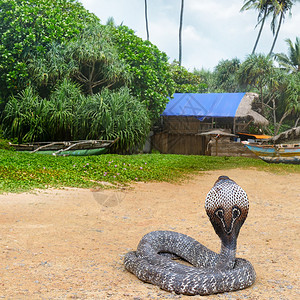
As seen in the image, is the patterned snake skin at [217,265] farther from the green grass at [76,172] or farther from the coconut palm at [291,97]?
the coconut palm at [291,97]

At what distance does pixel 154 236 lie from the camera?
14.4 feet

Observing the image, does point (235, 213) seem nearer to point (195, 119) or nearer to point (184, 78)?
point (195, 119)

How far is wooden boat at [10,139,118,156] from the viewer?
14680 millimetres

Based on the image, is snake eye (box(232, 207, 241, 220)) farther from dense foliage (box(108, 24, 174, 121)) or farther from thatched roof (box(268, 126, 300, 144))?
dense foliage (box(108, 24, 174, 121))

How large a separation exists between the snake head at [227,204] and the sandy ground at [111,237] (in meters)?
0.63

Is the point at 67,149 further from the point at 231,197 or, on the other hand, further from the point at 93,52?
the point at 231,197

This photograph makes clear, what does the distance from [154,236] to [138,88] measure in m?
16.8

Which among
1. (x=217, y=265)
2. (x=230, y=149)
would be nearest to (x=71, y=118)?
(x=230, y=149)

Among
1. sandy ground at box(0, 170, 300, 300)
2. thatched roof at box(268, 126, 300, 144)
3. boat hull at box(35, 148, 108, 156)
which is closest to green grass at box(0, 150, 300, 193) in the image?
sandy ground at box(0, 170, 300, 300)

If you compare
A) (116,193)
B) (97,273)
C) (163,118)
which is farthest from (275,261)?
(163,118)

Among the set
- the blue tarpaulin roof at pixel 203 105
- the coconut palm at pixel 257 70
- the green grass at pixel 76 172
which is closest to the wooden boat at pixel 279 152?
the green grass at pixel 76 172

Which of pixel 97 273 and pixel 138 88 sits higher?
pixel 138 88

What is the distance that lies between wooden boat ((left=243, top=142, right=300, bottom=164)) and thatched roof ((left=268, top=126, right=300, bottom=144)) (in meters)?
1.72

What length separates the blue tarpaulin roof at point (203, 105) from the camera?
21.2 meters
